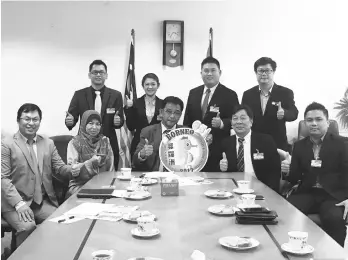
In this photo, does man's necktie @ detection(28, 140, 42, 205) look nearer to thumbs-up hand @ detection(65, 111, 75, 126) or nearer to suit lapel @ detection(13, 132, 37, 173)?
suit lapel @ detection(13, 132, 37, 173)

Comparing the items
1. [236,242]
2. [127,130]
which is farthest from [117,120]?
[236,242]

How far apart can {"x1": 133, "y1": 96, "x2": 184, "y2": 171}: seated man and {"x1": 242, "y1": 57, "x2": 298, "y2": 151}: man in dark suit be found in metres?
0.89

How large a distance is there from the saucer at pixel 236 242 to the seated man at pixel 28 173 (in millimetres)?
1575

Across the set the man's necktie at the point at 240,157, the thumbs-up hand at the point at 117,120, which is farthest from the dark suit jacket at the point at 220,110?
the thumbs-up hand at the point at 117,120

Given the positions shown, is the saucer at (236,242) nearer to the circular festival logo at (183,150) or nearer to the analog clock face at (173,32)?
the circular festival logo at (183,150)

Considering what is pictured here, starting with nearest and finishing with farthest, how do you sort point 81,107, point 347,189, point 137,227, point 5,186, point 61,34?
point 137,227 → point 5,186 → point 347,189 → point 81,107 → point 61,34

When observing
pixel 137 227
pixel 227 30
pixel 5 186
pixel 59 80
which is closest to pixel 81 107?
pixel 59 80

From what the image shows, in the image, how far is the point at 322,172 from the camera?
318 cm

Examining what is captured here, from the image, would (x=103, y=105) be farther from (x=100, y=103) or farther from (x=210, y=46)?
(x=210, y=46)

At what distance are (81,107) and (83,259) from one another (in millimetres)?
3255

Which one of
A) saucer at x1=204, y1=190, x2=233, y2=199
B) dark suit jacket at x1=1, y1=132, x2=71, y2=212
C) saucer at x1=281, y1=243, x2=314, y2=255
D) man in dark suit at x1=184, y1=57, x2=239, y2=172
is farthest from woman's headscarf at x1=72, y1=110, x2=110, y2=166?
saucer at x1=281, y1=243, x2=314, y2=255

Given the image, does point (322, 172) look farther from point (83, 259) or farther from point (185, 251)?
point (83, 259)

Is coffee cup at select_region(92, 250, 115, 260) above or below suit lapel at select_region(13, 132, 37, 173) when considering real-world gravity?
below

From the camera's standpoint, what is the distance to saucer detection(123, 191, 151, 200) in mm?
2377
